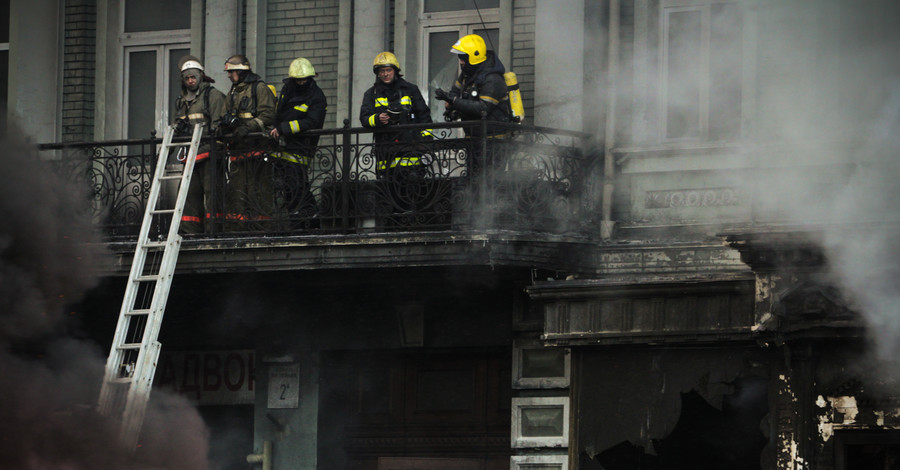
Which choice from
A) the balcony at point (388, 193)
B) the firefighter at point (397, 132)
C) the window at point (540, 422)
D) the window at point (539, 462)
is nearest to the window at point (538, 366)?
the window at point (540, 422)

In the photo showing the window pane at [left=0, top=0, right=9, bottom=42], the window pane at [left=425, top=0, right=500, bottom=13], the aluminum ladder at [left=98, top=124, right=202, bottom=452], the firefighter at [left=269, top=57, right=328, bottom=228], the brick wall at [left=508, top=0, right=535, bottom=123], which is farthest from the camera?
the window pane at [left=0, top=0, right=9, bottom=42]

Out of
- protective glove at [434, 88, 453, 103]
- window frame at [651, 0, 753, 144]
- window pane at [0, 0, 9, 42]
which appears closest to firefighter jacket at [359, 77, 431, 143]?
protective glove at [434, 88, 453, 103]

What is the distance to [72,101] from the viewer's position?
1702cm

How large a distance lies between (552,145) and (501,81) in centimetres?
68

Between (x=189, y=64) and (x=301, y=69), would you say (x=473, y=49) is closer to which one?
(x=301, y=69)

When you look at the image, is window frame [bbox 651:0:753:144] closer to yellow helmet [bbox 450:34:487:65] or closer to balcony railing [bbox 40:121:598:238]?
balcony railing [bbox 40:121:598:238]

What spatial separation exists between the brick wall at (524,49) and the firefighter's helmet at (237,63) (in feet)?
7.54

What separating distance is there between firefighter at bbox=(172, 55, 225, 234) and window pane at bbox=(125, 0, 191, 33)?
161 cm

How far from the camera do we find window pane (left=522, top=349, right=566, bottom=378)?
14906 millimetres

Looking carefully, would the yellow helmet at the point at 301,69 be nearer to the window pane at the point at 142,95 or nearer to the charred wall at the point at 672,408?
the window pane at the point at 142,95

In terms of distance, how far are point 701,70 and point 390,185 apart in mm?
2744

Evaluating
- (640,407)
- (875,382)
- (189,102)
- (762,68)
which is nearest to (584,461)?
(640,407)

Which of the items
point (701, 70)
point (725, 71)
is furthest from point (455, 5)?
point (725, 71)

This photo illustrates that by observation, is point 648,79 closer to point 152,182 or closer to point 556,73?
point 556,73
